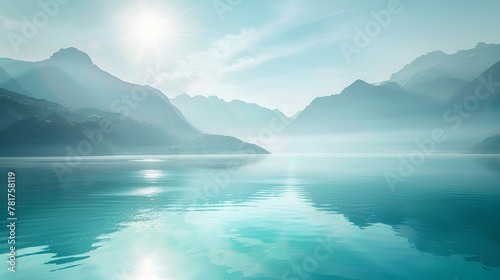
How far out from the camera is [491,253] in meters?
24.1

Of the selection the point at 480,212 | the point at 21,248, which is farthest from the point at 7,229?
the point at 480,212

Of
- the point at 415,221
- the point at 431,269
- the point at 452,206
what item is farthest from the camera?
the point at 452,206

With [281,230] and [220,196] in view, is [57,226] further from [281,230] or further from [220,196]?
[220,196]

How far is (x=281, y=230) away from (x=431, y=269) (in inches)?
572

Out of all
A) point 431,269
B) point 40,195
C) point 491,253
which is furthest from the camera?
point 40,195

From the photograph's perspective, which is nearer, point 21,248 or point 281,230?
point 21,248

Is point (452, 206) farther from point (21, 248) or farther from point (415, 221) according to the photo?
point (21, 248)

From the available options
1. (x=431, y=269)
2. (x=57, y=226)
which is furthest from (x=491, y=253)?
(x=57, y=226)

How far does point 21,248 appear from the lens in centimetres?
2542

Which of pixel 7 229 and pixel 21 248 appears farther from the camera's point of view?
pixel 7 229

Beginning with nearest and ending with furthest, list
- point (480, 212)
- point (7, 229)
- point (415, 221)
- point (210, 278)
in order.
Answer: point (210, 278) < point (7, 229) < point (415, 221) < point (480, 212)

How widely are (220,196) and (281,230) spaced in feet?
99.4

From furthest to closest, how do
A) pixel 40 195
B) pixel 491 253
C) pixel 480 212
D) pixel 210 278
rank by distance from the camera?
1. pixel 40 195
2. pixel 480 212
3. pixel 491 253
4. pixel 210 278

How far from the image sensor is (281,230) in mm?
32469
